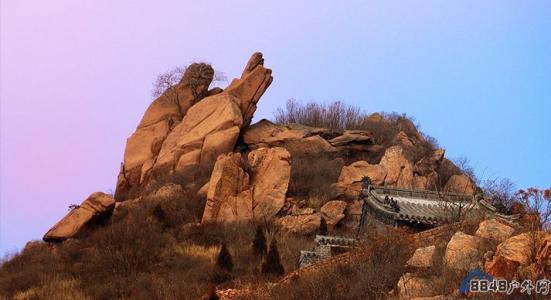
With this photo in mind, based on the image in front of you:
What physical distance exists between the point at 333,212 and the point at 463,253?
16.7 m

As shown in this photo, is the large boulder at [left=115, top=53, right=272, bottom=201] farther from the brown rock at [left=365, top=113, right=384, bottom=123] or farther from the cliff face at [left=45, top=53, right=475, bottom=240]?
the brown rock at [left=365, top=113, right=384, bottom=123]

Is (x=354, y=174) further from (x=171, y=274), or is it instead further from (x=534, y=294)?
(x=534, y=294)

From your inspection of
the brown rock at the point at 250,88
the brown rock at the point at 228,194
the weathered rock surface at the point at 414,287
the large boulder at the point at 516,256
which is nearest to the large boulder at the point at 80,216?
the brown rock at the point at 228,194

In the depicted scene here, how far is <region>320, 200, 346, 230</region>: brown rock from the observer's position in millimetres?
28297

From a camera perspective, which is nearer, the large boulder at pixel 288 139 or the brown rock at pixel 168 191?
the brown rock at pixel 168 191

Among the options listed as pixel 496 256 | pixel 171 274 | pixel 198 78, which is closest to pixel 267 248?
pixel 171 274

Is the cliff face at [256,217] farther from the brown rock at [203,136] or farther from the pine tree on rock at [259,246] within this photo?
the pine tree on rock at [259,246]

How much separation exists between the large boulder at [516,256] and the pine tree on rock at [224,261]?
12.4m

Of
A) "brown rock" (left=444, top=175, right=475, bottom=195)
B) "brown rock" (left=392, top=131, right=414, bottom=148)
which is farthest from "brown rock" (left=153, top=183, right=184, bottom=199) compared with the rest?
"brown rock" (left=392, top=131, right=414, bottom=148)

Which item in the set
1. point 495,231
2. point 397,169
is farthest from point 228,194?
point 495,231

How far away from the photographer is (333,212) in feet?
94.9

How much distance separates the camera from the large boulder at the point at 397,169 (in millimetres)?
31797

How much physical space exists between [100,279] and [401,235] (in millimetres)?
11271

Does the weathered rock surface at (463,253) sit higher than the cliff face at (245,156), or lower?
lower
